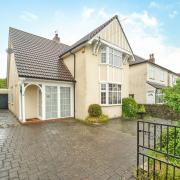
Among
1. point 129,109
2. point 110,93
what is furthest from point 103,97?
point 129,109

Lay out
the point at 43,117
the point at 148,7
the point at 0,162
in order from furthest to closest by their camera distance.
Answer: the point at 43,117, the point at 148,7, the point at 0,162

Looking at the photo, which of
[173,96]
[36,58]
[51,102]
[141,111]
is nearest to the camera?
[173,96]

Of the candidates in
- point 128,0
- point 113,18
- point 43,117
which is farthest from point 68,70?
point 128,0

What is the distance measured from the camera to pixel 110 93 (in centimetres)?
1351

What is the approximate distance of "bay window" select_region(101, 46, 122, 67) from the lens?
42.7ft

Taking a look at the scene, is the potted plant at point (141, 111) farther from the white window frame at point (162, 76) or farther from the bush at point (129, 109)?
the white window frame at point (162, 76)

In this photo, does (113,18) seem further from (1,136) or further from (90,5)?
(1,136)

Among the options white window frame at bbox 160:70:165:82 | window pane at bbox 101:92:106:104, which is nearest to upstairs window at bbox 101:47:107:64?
window pane at bbox 101:92:106:104

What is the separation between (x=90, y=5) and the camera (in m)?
10.9

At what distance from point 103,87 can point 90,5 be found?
6.56 meters

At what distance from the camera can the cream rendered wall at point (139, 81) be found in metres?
21.1

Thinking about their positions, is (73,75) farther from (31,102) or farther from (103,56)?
(31,102)

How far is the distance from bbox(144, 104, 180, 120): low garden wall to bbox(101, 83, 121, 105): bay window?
4088 mm

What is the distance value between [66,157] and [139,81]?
18.9 m
